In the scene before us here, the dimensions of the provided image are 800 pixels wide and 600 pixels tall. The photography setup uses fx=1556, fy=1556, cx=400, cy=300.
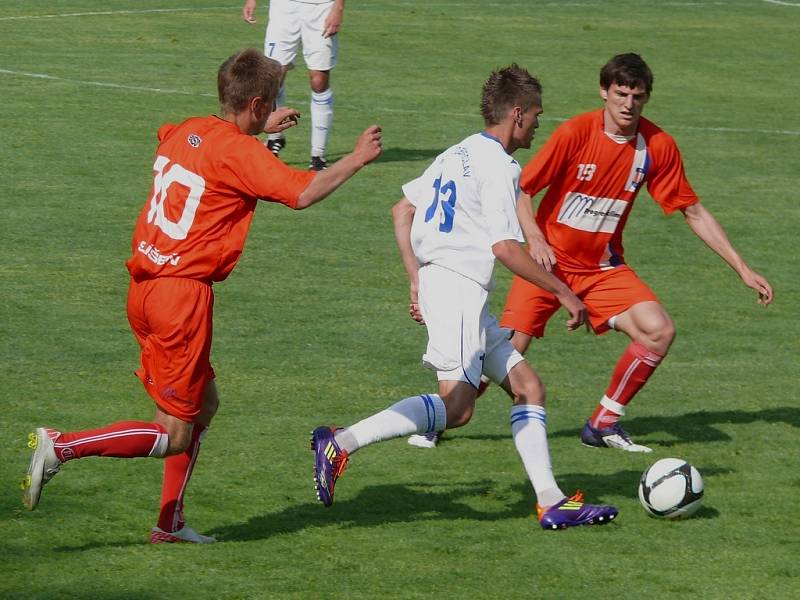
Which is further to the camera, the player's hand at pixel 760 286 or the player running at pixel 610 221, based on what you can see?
the player running at pixel 610 221

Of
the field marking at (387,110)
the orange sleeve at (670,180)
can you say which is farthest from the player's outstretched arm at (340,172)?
the field marking at (387,110)

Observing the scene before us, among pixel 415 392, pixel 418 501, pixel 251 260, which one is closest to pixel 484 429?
pixel 415 392

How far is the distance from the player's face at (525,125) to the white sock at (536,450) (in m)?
1.23

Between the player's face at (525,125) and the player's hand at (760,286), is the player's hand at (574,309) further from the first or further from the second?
the player's hand at (760,286)

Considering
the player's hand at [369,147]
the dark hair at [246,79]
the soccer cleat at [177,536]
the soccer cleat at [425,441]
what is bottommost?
the soccer cleat at [425,441]

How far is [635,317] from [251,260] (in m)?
4.33

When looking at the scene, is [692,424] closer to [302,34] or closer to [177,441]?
[177,441]

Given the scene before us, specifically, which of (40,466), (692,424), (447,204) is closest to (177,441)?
(40,466)

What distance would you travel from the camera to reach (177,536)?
666 centimetres

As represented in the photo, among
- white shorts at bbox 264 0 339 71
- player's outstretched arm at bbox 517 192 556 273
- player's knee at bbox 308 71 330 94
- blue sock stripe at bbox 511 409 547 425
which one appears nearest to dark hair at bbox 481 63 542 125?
player's outstretched arm at bbox 517 192 556 273

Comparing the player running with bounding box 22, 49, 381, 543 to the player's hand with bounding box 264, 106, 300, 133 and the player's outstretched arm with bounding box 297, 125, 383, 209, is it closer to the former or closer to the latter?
the player's outstretched arm with bounding box 297, 125, 383, 209

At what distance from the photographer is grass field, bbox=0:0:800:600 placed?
652 cm

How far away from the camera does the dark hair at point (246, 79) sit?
6531 mm

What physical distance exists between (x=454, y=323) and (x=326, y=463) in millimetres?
915
